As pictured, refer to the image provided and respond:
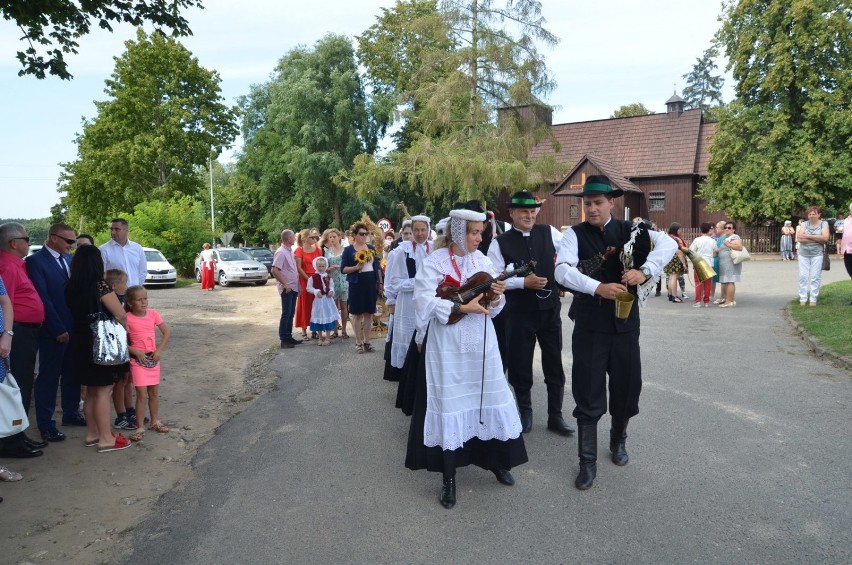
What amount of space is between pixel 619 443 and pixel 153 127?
46795 mm

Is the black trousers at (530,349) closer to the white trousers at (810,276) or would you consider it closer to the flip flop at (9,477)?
the flip flop at (9,477)

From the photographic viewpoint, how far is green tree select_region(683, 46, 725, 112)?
7975 cm

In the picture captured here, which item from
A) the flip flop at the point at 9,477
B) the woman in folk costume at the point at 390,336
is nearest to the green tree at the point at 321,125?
the woman in folk costume at the point at 390,336

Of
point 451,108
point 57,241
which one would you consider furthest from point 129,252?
point 451,108

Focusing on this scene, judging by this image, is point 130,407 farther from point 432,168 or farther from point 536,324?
point 432,168

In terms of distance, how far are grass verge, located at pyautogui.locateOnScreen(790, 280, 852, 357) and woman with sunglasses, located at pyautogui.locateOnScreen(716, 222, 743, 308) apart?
1.24 meters

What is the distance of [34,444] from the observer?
5.93 meters

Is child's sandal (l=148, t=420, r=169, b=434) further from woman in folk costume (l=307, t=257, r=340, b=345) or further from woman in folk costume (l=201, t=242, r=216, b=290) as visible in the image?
woman in folk costume (l=201, t=242, r=216, b=290)

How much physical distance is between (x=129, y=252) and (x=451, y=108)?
74.3ft

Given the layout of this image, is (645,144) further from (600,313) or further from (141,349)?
(141,349)

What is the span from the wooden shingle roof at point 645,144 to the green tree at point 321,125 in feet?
43.0

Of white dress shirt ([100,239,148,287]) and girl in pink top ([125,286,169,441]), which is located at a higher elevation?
white dress shirt ([100,239,148,287])

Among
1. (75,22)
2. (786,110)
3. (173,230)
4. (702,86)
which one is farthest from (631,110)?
(75,22)

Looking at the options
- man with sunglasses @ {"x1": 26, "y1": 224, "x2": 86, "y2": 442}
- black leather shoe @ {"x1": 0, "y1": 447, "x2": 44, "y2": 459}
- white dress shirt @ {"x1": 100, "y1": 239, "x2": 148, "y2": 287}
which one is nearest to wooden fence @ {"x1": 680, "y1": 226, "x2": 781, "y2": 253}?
white dress shirt @ {"x1": 100, "y1": 239, "x2": 148, "y2": 287}
